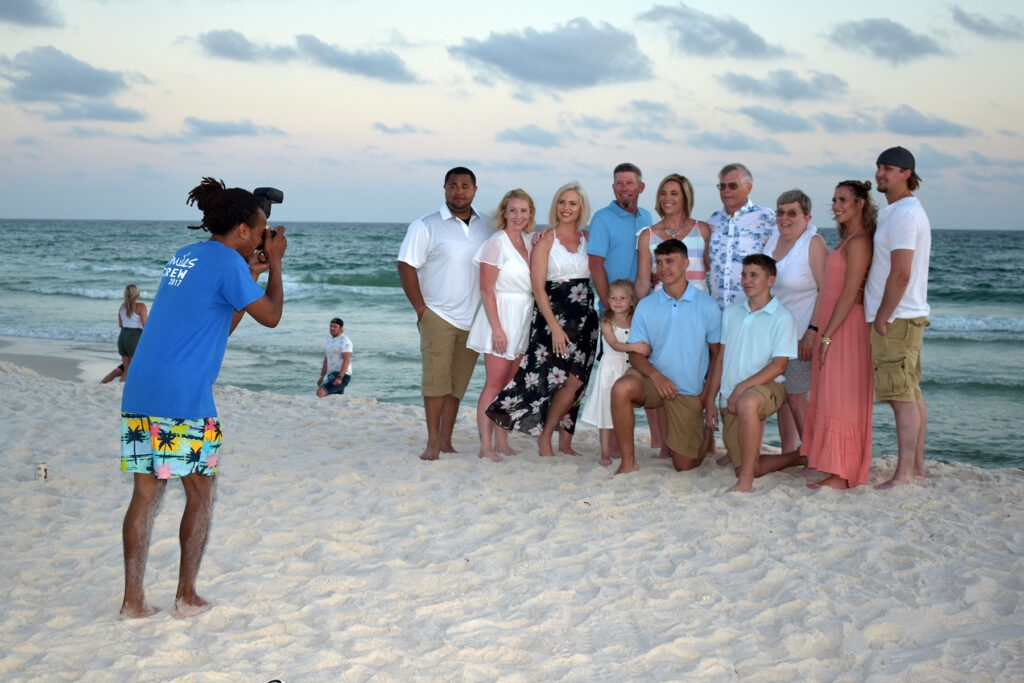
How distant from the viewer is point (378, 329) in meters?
16.6

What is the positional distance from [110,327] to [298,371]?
6.22 meters

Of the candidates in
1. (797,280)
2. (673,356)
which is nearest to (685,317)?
(673,356)

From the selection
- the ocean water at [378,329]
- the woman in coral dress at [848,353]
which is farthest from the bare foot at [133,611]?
the ocean water at [378,329]

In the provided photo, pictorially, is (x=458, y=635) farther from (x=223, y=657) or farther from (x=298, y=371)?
(x=298, y=371)

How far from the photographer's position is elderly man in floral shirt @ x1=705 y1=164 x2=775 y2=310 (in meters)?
5.12

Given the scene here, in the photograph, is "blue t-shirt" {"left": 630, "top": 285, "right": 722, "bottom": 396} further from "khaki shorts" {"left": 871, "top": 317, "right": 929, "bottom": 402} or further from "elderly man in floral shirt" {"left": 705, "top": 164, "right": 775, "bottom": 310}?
"khaki shorts" {"left": 871, "top": 317, "right": 929, "bottom": 402}

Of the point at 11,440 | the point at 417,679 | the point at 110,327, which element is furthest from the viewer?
the point at 110,327

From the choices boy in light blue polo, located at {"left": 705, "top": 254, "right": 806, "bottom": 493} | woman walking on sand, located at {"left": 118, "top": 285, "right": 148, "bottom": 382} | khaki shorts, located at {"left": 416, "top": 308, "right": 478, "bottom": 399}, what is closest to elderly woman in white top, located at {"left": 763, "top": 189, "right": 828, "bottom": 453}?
boy in light blue polo, located at {"left": 705, "top": 254, "right": 806, "bottom": 493}

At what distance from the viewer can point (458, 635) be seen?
319cm

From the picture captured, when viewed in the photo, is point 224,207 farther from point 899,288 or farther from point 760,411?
point 899,288

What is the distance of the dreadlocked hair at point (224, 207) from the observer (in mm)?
3143

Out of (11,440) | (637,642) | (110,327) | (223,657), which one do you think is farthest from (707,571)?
(110,327)

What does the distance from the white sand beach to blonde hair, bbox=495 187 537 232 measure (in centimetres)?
155

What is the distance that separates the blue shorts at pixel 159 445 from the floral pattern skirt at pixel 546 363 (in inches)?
101
